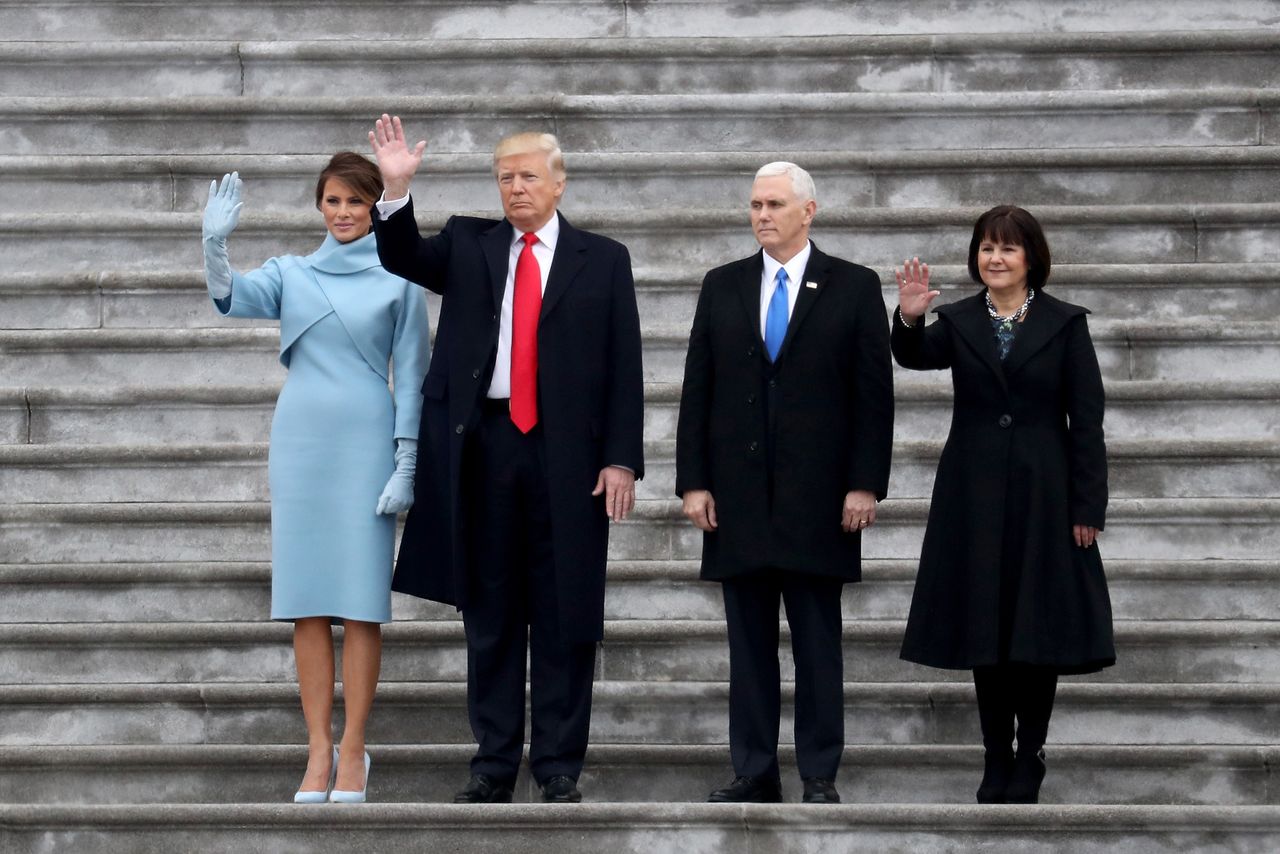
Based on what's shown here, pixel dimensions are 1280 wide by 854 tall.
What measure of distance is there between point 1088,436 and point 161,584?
310 centimetres

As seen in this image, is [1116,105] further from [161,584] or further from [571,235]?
[161,584]

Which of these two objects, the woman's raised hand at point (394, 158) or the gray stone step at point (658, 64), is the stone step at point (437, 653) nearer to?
the woman's raised hand at point (394, 158)

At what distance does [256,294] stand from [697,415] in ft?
4.33

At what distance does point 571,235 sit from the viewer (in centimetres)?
597

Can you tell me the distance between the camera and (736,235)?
25.9 feet

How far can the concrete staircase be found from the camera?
6.20 m

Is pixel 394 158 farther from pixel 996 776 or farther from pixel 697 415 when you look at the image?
pixel 996 776

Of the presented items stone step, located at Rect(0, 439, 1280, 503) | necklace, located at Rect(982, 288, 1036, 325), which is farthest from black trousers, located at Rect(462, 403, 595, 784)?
stone step, located at Rect(0, 439, 1280, 503)

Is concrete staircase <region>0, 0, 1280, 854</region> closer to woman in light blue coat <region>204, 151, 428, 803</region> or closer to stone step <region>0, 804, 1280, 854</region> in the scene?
stone step <region>0, 804, 1280, 854</region>

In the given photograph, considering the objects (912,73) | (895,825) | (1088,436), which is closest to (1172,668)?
(1088,436)

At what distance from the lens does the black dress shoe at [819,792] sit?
5539mm

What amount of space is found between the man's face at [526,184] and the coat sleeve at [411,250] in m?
0.23

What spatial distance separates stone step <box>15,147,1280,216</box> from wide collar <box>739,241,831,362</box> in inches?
80.9

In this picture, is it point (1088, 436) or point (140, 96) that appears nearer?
point (1088, 436)
